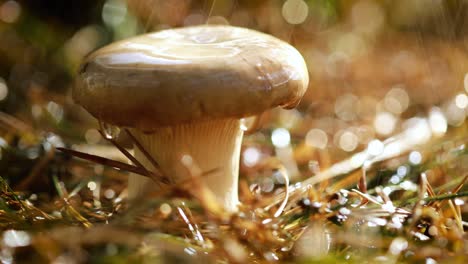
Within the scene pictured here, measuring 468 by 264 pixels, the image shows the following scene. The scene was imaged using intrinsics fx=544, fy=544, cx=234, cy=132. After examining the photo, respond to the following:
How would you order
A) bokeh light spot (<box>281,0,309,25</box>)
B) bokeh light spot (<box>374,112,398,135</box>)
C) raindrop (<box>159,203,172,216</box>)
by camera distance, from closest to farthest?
raindrop (<box>159,203,172,216</box>) → bokeh light spot (<box>374,112,398,135</box>) → bokeh light spot (<box>281,0,309,25</box>)

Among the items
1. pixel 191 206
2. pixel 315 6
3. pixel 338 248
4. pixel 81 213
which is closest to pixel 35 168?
pixel 81 213

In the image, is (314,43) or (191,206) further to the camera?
(314,43)

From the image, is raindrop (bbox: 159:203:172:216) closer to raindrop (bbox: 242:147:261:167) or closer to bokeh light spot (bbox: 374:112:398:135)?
raindrop (bbox: 242:147:261:167)

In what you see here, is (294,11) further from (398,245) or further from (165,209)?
(398,245)

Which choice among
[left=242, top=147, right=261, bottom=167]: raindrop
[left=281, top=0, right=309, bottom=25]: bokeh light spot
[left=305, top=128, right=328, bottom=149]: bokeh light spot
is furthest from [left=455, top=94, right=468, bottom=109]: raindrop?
[left=281, top=0, right=309, bottom=25]: bokeh light spot

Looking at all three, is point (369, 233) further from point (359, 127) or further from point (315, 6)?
point (315, 6)

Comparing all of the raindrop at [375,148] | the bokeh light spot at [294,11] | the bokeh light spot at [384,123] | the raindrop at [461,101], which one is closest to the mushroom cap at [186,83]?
the raindrop at [375,148]
